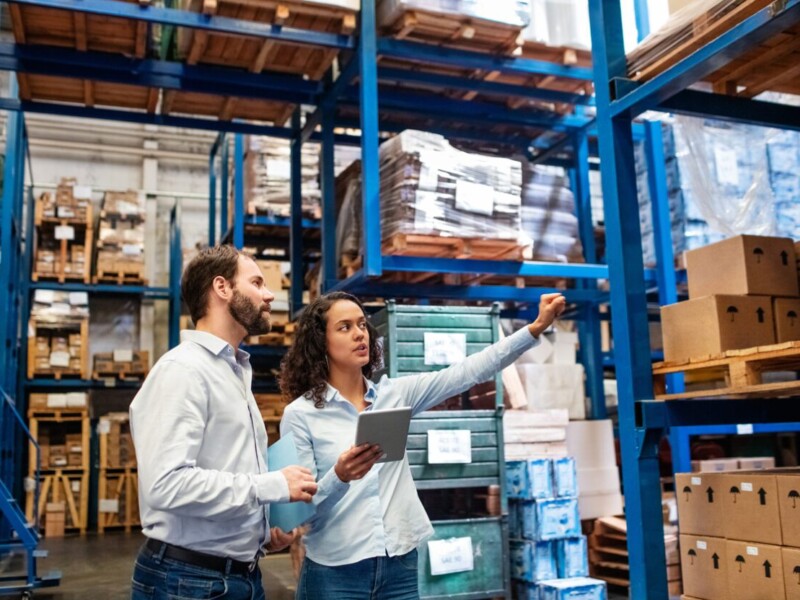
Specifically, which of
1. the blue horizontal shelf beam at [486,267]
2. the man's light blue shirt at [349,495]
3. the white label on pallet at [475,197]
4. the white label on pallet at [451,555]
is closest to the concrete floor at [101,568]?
the white label on pallet at [451,555]

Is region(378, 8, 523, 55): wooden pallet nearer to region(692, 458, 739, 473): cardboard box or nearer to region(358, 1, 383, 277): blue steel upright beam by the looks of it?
region(358, 1, 383, 277): blue steel upright beam

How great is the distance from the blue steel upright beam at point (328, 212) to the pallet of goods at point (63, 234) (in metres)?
7.94

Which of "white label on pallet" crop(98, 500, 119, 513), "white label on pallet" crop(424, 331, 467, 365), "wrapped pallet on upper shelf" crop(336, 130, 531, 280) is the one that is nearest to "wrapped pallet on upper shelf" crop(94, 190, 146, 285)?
"white label on pallet" crop(98, 500, 119, 513)

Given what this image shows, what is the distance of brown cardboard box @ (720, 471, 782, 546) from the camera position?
11.7ft

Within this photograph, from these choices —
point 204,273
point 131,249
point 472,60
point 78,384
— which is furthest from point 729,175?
point 78,384

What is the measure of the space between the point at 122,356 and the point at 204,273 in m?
12.2

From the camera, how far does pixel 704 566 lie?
3889mm

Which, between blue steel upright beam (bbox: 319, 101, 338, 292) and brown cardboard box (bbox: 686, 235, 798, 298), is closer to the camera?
brown cardboard box (bbox: 686, 235, 798, 298)

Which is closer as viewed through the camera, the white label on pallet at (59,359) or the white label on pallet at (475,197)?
the white label on pallet at (475,197)

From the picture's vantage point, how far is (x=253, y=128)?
891 centimetres

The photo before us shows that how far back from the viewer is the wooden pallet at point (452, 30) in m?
6.79

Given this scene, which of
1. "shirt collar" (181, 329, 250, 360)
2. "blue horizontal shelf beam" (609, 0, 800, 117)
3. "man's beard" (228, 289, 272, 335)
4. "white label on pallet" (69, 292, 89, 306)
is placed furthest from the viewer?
"white label on pallet" (69, 292, 89, 306)

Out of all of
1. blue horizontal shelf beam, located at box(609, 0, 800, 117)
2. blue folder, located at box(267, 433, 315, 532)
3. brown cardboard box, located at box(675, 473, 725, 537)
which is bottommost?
brown cardboard box, located at box(675, 473, 725, 537)

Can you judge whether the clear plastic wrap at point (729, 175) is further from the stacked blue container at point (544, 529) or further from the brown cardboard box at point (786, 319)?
the brown cardboard box at point (786, 319)
